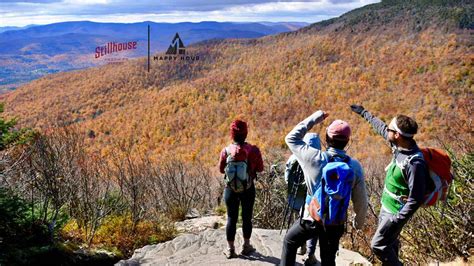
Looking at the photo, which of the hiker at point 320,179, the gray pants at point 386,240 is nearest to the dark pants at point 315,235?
the hiker at point 320,179

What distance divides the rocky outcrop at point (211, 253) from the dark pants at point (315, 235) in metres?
1.19

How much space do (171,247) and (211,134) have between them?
2598 centimetres

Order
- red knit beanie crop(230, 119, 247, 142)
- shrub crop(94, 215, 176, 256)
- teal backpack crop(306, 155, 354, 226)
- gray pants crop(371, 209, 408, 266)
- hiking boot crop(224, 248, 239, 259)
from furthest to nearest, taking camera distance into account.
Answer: shrub crop(94, 215, 176, 256) → hiking boot crop(224, 248, 239, 259) → red knit beanie crop(230, 119, 247, 142) → gray pants crop(371, 209, 408, 266) → teal backpack crop(306, 155, 354, 226)

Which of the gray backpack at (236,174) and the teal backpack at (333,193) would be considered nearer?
the teal backpack at (333,193)

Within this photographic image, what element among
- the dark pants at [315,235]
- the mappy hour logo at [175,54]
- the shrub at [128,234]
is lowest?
the mappy hour logo at [175,54]

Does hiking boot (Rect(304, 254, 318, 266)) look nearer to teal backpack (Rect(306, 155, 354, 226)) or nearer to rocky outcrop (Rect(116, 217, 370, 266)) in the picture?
rocky outcrop (Rect(116, 217, 370, 266))

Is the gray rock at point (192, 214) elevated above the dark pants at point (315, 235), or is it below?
below

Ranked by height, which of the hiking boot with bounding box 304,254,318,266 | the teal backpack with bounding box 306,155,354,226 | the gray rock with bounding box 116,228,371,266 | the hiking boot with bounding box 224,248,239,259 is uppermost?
the teal backpack with bounding box 306,155,354,226

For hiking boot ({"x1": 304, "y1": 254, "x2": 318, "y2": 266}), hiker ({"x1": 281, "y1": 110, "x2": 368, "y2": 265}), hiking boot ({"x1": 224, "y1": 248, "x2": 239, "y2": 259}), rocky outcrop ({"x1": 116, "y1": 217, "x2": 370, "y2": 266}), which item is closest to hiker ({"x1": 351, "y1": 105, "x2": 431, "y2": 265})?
hiker ({"x1": 281, "y1": 110, "x2": 368, "y2": 265})

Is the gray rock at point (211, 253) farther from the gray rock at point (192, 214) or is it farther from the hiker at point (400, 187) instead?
the gray rock at point (192, 214)

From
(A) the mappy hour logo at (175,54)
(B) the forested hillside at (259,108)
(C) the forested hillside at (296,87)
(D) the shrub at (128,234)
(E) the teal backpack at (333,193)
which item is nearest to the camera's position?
(E) the teal backpack at (333,193)

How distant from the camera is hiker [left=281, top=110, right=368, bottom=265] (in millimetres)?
3076

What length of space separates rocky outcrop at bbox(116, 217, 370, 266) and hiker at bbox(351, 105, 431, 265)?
1234 millimetres

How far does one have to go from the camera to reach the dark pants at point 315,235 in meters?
3.17
